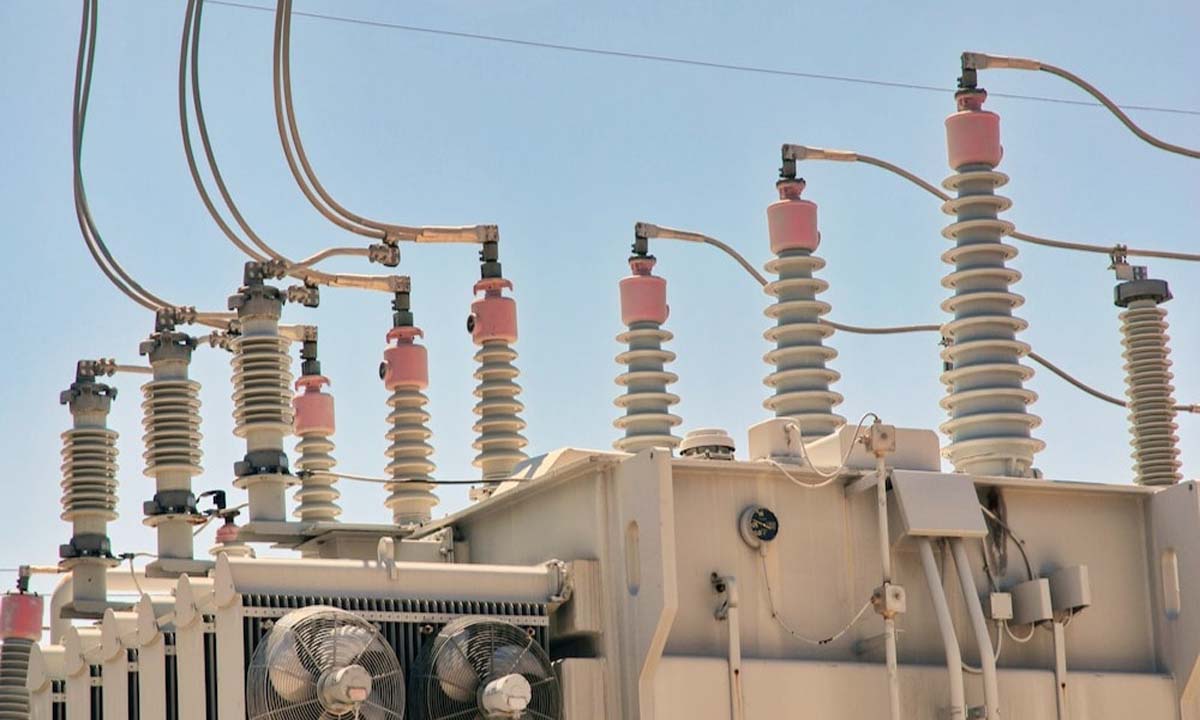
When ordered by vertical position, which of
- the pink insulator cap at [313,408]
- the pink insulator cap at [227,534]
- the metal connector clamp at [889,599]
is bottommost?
the metal connector clamp at [889,599]

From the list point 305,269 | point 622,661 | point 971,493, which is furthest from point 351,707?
point 305,269

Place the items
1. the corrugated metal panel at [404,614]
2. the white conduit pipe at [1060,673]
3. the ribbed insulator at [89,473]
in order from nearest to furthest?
the corrugated metal panel at [404,614]
the white conduit pipe at [1060,673]
the ribbed insulator at [89,473]

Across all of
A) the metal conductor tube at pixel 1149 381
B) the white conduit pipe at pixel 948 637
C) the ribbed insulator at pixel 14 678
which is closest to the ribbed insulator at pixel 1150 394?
the metal conductor tube at pixel 1149 381

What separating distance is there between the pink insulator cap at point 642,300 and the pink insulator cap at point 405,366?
6.34 ft

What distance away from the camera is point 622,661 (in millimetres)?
13688

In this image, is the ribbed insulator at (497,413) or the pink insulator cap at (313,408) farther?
the pink insulator cap at (313,408)

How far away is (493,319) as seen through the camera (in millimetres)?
18906

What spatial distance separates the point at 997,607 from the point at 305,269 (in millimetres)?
6985

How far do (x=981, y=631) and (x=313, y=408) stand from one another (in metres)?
7.85

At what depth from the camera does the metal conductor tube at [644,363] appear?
18.2 metres

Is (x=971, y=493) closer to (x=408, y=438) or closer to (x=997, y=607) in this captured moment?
(x=997, y=607)

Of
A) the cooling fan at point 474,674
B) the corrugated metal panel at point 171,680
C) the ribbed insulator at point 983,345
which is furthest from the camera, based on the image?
the ribbed insulator at point 983,345

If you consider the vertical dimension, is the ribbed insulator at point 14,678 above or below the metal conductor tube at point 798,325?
below

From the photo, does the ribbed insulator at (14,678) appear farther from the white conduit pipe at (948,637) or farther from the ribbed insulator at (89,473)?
the white conduit pipe at (948,637)
